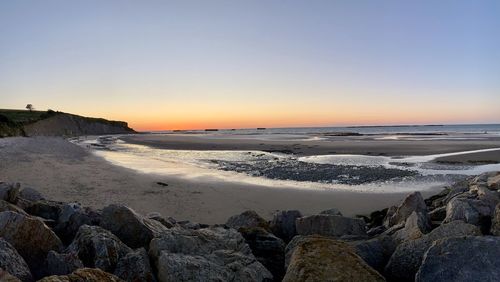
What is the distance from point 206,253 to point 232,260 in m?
0.36

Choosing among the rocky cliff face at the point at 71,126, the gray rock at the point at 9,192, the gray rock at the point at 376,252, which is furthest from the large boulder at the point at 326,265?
the rocky cliff face at the point at 71,126

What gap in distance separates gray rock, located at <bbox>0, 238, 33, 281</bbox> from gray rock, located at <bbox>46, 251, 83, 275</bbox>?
A: 10.4 inches

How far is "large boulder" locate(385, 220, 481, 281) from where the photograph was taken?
4.77 metres

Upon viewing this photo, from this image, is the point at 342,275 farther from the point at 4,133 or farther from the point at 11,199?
the point at 4,133

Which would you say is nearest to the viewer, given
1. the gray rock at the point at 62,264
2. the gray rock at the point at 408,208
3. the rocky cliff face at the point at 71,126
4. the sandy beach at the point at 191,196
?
the gray rock at the point at 62,264

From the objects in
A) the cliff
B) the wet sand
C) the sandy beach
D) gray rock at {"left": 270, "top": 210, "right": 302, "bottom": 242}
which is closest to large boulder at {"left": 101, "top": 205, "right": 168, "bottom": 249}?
gray rock at {"left": 270, "top": 210, "right": 302, "bottom": 242}

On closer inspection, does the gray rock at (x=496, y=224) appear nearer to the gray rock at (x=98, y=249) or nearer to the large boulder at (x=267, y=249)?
the large boulder at (x=267, y=249)

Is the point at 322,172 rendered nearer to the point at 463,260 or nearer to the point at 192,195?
the point at 192,195

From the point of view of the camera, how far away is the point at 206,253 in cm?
523

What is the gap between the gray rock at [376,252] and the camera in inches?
204

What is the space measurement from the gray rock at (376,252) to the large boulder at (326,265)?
0.89 metres

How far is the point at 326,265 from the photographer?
13.5ft

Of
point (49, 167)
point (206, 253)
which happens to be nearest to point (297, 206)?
point (206, 253)

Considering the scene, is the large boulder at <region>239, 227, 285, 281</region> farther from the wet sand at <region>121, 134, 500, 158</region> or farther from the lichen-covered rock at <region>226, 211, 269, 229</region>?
the wet sand at <region>121, 134, 500, 158</region>
